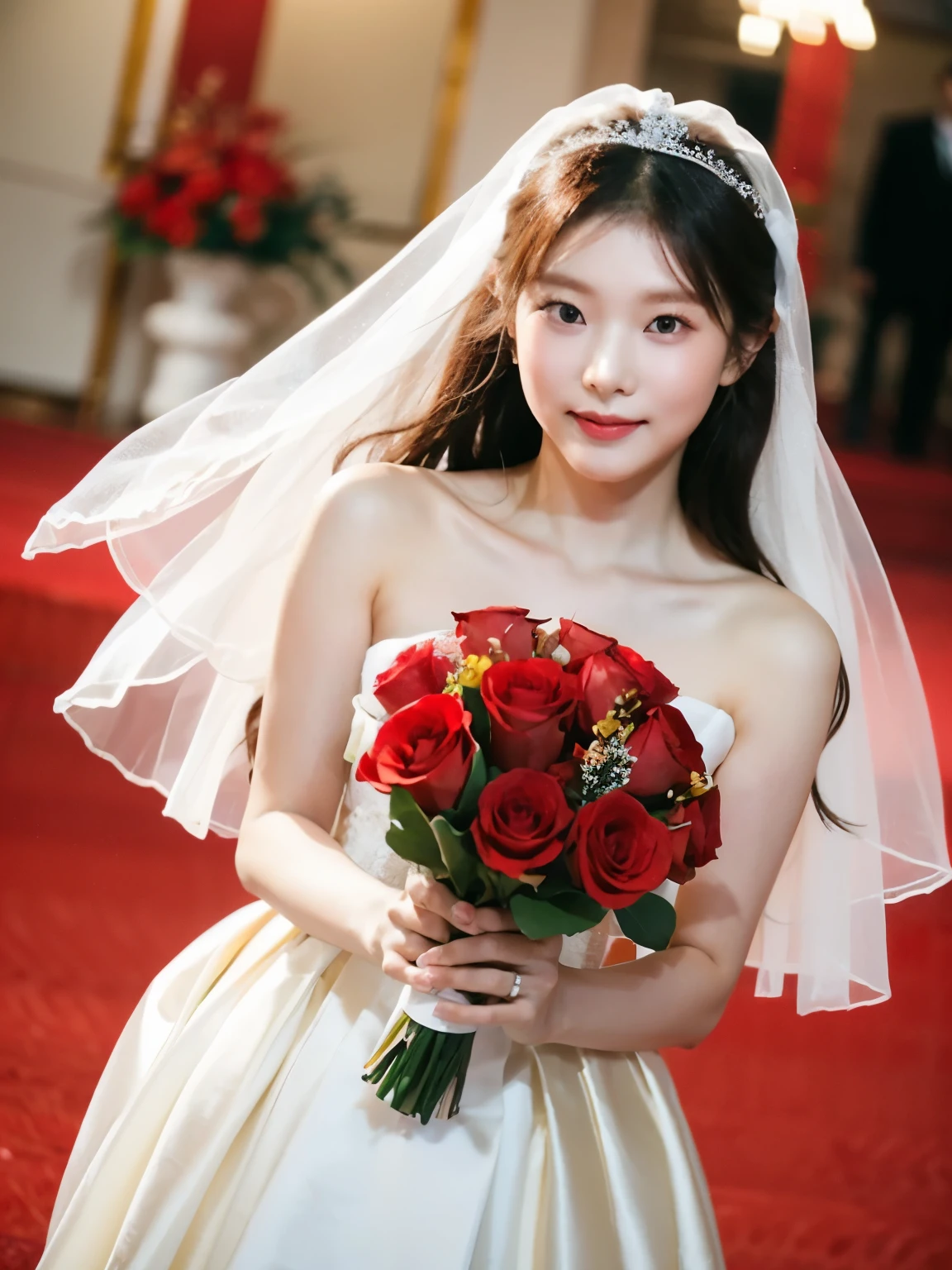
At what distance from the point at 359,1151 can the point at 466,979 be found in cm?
34

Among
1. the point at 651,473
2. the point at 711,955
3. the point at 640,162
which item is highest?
the point at 640,162

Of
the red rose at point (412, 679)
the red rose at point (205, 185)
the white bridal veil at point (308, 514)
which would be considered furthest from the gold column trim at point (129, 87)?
the red rose at point (412, 679)

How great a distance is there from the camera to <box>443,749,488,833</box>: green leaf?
1.35 meters

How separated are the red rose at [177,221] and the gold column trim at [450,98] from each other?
149 cm

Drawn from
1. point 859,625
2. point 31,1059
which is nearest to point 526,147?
point 859,625

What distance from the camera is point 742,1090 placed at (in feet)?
10.8

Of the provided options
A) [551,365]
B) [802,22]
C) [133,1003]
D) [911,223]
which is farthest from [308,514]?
[802,22]

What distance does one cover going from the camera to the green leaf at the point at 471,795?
1347mm

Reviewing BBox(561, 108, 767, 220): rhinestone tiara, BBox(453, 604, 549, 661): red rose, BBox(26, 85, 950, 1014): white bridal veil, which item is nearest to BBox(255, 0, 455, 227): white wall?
BBox(26, 85, 950, 1014): white bridal veil

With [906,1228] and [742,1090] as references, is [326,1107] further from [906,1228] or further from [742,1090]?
[742,1090]

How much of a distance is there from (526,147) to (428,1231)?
134 cm

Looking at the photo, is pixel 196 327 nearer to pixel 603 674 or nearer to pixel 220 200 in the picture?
pixel 220 200

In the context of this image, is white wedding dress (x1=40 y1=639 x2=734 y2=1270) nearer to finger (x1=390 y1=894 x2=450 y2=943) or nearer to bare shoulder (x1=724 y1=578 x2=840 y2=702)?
bare shoulder (x1=724 y1=578 x2=840 y2=702)

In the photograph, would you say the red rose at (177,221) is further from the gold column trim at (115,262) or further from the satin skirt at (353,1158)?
the satin skirt at (353,1158)
